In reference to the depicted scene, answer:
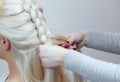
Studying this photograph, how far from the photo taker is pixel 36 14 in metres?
1.04

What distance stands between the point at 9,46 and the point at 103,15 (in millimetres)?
1106

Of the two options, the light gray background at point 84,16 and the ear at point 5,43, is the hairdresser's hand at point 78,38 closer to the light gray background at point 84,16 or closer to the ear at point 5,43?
the ear at point 5,43

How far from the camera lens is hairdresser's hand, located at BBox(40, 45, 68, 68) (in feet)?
3.23

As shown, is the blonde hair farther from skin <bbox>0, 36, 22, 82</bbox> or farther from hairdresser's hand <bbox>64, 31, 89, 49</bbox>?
hairdresser's hand <bbox>64, 31, 89, 49</bbox>

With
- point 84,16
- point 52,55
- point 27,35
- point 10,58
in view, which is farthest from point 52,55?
point 84,16

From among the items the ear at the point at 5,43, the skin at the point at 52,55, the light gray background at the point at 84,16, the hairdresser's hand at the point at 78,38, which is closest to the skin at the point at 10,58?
the ear at the point at 5,43

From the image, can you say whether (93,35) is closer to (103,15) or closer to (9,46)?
(9,46)

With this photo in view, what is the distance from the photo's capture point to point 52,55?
995 mm

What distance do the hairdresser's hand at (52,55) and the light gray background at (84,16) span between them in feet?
2.59

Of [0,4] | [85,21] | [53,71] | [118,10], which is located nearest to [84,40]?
[53,71]

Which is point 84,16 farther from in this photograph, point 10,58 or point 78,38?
point 10,58

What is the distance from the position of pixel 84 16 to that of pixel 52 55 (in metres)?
1.00

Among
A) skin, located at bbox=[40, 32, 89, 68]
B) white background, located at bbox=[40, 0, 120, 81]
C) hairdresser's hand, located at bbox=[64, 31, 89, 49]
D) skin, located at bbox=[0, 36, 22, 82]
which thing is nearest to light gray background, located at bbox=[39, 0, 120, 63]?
white background, located at bbox=[40, 0, 120, 81]

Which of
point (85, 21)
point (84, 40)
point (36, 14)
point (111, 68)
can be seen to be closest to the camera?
point (111, 68)
